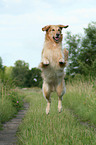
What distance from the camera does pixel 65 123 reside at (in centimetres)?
586

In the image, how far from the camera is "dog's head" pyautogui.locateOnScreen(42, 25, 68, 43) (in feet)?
10.8

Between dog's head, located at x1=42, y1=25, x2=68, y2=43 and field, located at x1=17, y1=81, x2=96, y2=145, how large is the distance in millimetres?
2283

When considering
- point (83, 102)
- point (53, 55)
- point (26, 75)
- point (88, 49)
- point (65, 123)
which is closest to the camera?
point (53, 55)

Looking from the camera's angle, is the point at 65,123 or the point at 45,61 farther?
the point at 65,123

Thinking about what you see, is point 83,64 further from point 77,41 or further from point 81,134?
point 81,134

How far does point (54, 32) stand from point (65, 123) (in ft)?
11.7

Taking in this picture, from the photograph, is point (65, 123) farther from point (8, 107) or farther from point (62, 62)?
point (8, 107)

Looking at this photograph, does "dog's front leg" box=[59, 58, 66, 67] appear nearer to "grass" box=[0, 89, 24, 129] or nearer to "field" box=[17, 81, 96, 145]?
"field" box=[17, 81, 96, 145]

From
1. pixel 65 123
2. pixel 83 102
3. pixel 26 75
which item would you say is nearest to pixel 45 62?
pixel 65 123

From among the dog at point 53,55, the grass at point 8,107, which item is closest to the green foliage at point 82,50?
the grass at point 8,107

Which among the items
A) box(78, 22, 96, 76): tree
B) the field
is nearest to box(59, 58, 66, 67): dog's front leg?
the field

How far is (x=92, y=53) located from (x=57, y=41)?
59.2ft

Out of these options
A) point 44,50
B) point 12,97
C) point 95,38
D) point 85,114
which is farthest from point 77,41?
point 44,50

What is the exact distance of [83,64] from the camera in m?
19.9
